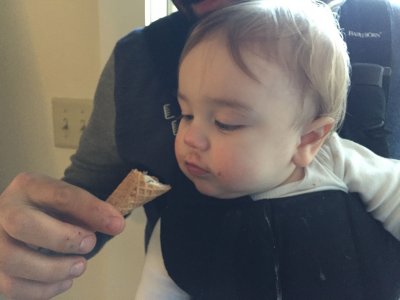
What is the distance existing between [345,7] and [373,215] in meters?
0.35

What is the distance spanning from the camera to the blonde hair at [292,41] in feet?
1.86

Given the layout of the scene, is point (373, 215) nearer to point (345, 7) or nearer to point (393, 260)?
point (393, 260)

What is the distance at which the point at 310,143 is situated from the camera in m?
0.63

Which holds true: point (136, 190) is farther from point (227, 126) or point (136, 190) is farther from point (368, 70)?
point (368, 70)

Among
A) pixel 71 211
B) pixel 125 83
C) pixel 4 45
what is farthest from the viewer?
pixel 4 45

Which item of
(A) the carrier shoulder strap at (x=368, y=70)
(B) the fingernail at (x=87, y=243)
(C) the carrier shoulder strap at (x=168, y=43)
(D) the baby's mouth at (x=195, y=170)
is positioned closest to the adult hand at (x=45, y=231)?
(B) the fingernail at (x=87, y=243)

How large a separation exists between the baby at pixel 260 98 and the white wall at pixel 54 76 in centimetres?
39

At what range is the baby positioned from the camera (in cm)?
56

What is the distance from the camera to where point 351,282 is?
0.61m

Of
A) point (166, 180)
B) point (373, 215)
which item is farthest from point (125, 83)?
point (373, 215)

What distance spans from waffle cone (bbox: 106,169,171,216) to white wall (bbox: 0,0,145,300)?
0.44 metres

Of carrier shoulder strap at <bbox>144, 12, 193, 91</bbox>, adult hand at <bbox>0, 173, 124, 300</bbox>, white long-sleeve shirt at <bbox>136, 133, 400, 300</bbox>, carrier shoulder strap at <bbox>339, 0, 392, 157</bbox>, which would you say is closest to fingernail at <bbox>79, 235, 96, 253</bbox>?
adult hand at <bbox>0, 173, 124, 300</bbox>

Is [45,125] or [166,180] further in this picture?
[45,125]

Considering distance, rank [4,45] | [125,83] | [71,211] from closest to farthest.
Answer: [71,211]
[125,83]
[4,45]
